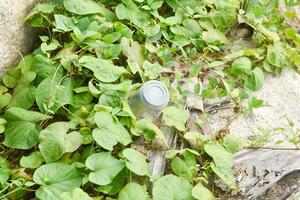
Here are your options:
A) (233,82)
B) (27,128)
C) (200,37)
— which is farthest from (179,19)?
(27,128)

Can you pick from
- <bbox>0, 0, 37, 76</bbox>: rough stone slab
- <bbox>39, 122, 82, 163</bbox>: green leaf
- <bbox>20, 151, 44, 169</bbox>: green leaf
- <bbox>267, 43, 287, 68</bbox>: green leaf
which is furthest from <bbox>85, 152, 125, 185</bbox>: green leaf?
<bbox>267, 43, 287, 68</bbox>: green leaf

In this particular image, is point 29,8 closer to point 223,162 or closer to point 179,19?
point 179,19

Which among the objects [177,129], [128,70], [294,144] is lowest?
[294,144]

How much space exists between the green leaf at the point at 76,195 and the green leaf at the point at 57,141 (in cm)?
21

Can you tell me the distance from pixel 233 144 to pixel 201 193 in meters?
0.36

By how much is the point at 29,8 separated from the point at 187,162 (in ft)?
3.66

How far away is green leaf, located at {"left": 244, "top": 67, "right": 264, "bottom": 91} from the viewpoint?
A: 2533 mm

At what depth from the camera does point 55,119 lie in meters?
2.13

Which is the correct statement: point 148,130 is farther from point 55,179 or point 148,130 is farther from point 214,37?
point 214,37

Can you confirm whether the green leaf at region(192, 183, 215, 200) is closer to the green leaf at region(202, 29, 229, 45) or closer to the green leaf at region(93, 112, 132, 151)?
the green leaf at region(93, 112, 132, 151)

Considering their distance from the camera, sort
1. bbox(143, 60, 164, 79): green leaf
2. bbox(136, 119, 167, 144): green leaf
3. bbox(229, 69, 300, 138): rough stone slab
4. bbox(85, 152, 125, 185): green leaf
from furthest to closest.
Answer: bbox(229, 69, 300, 138): rough stone slab < bbox(143, 60, 164, 79): green leaf < bbox(136, 119, 167, 144): green leaf < bbox(85, 152, 125, 185): green leaf

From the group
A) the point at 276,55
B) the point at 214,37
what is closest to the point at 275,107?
the point at 276,55

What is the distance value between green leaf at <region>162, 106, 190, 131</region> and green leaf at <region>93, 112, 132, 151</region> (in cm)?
23

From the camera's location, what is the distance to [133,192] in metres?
1.83
